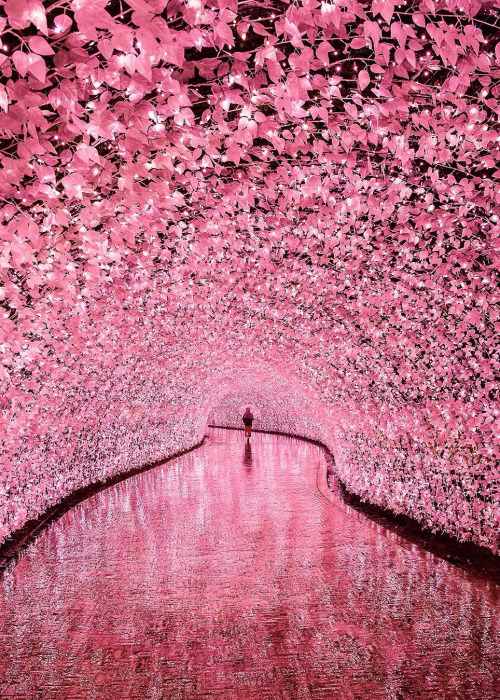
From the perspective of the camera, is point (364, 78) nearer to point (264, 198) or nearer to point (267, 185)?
point (267, 185)

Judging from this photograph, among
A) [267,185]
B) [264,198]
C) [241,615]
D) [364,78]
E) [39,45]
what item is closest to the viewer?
[39,45]

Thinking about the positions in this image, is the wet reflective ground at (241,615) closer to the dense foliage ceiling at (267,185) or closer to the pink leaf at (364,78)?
the dense foliage ceiling at (267,185)

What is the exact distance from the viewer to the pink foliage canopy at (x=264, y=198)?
11.2 ft

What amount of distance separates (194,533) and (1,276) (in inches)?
225

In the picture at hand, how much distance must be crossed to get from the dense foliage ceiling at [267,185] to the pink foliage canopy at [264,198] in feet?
0.08

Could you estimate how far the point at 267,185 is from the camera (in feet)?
19.6

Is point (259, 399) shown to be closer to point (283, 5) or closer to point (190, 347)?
point (190, 347)

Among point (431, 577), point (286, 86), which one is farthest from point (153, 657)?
point (286, 86)

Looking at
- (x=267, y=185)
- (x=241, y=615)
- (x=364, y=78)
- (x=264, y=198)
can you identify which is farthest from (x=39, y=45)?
(x=264, y=198)

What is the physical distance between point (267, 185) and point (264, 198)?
5.99ft

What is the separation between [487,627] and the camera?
5.44m

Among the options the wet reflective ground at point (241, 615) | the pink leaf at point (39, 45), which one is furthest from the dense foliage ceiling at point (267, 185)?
the wet reflective ground at point (241, 615)

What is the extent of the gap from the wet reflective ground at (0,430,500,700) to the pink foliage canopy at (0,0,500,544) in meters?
1.61

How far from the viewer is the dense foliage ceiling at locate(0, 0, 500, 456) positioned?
3375 mm
